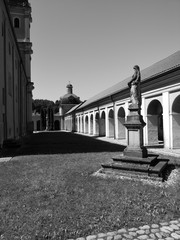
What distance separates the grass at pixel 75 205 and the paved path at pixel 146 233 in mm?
135

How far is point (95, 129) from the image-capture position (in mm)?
30219

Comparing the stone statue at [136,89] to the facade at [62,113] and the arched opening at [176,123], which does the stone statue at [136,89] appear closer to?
the arched opening at [176,123]

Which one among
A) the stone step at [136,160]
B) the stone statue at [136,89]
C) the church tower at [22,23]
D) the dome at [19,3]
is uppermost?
the dome at [19,3]

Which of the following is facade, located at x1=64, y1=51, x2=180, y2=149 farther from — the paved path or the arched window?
the arched window

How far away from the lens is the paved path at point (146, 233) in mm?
3026

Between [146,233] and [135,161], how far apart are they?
11.5ft

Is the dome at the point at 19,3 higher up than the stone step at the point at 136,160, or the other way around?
the dome at the point at 19,3

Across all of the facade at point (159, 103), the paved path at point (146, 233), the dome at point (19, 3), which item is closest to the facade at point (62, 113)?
the dome at point (19, 3)

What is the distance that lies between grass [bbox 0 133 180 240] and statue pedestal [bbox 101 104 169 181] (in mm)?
658

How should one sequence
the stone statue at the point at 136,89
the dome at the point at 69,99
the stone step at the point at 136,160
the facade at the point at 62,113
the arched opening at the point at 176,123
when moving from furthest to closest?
the dome at the point at 69,99 → the facade at the point at 62,113 → the arched opening at the point at 176,123 → the stone statue at the point at 136,89 → the stone step at the point at 136,160

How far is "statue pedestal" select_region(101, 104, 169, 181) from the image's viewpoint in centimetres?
615

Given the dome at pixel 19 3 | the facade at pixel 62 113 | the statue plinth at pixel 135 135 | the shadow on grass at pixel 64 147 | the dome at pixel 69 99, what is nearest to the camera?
the statue plinth at pixel 135 135

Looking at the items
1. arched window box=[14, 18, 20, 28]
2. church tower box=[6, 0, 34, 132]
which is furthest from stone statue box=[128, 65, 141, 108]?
arched window box=[14, 18, 20, 28]

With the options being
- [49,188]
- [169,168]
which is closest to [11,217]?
[49,188]
